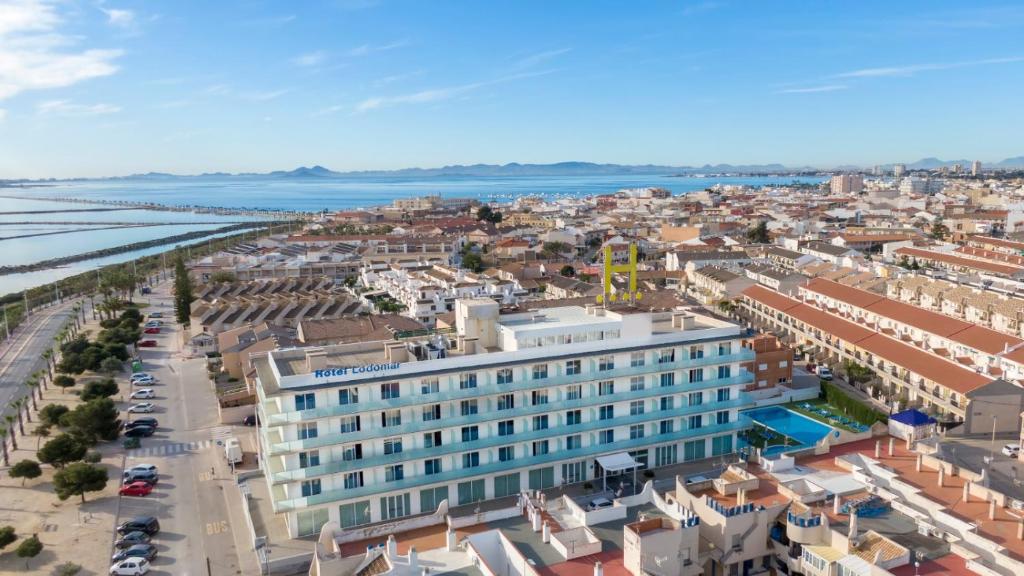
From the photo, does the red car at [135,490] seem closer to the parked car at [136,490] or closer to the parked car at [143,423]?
the parked car at [136,490]

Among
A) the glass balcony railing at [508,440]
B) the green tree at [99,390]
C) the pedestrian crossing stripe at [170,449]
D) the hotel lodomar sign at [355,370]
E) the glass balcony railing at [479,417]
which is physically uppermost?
the hotel lodomar sign at [355,370]

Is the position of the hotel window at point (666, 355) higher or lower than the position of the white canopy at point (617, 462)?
higher

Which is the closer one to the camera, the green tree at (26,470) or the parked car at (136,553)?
the parked car at (136,553)

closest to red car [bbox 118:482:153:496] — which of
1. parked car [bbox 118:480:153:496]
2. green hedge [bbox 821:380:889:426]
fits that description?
parked car [bbox 118:480:153:496]

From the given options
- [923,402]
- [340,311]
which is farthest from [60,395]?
[923,402]

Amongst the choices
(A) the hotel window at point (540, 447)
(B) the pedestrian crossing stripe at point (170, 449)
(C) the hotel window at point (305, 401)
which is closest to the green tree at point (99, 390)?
(B) the pedestrian crossing stripe at point (170, 449)

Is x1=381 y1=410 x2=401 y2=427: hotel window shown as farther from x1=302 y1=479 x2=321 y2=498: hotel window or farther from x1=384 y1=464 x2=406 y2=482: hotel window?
x1=302 y1=479 x2=321 y2=498: hotel window

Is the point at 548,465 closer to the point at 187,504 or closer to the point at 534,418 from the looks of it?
the point at 534,418
